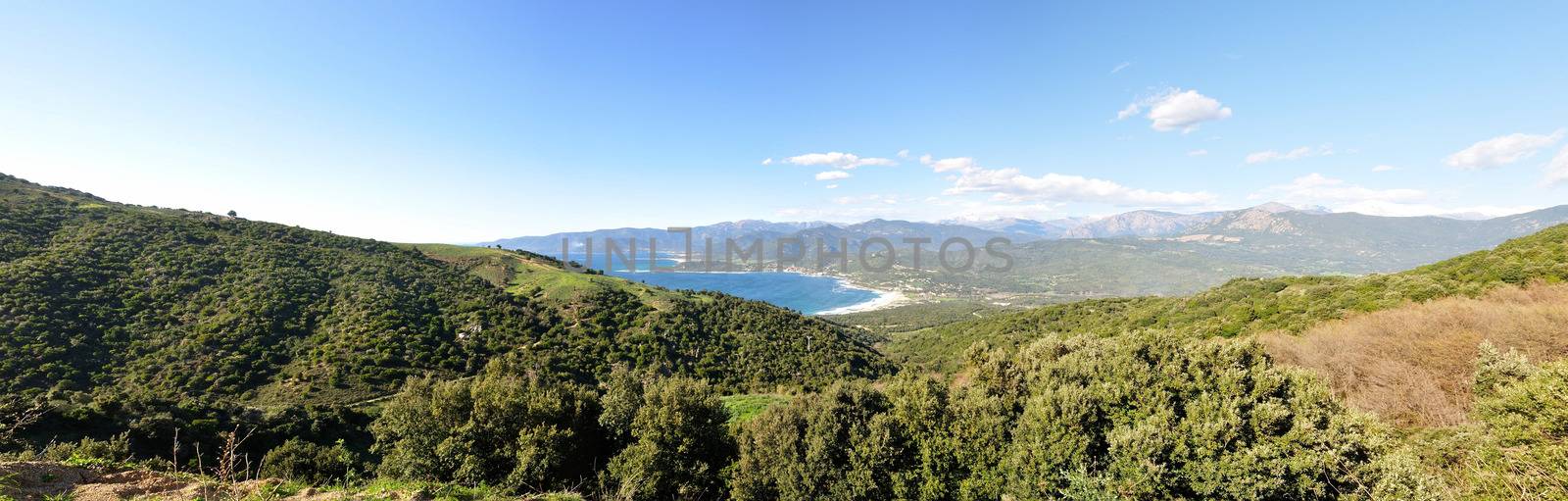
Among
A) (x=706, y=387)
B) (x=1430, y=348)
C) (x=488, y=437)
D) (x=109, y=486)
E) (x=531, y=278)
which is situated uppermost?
(x=1430, y=348)

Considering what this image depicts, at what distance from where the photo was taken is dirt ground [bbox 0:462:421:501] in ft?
26.3

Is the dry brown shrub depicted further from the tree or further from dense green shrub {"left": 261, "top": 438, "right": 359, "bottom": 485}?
dense green shrub {"left": 261, "top": 438, "right": 359, "bottom": 485}

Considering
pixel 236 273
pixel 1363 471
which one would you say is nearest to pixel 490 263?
pixel 236 273

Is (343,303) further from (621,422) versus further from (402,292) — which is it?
(621,422)

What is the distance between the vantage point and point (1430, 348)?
1725 cm

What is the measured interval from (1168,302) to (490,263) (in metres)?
93.6

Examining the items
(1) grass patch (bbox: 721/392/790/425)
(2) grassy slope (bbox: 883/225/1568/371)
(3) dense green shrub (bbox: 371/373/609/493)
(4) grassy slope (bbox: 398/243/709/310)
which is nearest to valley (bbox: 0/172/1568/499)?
(3) dense green shrub (bbox: 371/373/609/493)

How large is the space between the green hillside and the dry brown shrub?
34196 millimetres

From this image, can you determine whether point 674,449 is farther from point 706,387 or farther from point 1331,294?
point 1331,294

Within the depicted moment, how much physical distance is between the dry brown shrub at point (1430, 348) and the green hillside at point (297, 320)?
112ft

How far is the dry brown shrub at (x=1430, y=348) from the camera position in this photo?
1533 centimetres

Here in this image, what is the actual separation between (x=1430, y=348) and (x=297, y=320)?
70.2 m

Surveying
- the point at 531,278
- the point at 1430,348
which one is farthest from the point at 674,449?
the point at 531,278

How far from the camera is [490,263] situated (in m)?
70.6
